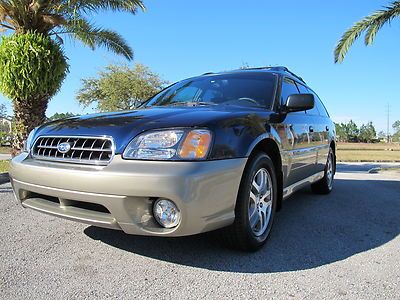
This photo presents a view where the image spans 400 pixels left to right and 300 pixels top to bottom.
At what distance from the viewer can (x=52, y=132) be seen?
289 cm

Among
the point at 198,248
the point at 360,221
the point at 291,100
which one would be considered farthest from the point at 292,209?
the point at 198,248

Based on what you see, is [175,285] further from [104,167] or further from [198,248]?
[104,167]

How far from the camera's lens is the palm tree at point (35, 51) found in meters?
8.69

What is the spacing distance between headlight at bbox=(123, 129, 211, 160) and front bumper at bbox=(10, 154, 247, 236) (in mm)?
60

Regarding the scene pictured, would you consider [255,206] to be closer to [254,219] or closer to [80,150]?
[254,219]

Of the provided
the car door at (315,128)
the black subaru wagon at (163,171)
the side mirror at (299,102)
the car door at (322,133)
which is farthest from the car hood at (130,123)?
the car door at (322,133)

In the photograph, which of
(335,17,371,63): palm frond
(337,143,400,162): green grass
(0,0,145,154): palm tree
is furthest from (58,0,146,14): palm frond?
(337,143,400,162): green grass

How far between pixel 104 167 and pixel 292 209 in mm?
2748

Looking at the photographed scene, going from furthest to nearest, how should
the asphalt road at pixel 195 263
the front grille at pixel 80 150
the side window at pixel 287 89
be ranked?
the side window at pixel 287 89 < the front grille at pixel 80 150 < the asphalt road at pixel 195 263

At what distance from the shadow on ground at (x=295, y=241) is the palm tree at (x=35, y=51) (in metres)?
6.75

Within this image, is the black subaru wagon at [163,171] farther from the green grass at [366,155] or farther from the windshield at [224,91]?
the green grass at [366,155]

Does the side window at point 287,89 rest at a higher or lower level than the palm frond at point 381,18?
lower

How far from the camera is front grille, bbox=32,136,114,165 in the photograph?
8.14 ft

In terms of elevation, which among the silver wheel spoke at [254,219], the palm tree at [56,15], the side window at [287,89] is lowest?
the silver wheel spoke at [254,219]
